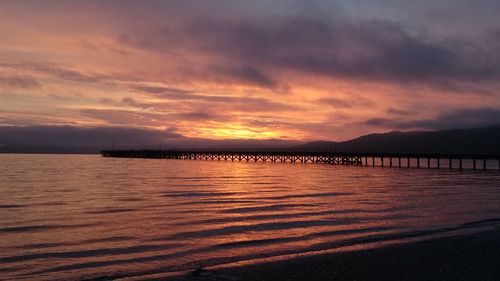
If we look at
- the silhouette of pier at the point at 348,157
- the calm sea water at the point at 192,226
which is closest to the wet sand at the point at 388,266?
the calm sea water at the point at 192,226

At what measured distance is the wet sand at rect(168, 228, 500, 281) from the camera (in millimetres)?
8469

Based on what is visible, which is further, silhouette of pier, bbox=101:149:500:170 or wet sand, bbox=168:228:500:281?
silhouette of pier, bbox=101:149:500:170

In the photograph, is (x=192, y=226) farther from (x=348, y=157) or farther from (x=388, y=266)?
(x=348, y=157)

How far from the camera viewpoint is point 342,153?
89375 mm

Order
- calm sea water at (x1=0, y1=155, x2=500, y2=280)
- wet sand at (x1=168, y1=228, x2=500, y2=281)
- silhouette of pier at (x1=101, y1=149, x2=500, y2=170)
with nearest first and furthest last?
wet sand at (x1=168, y1=228, x2=500, y2=281) → calm sea water at (x1=0, y1=155, x2=500, y2=280) → silhouette of pier at (x1=101, y1=149, x2=500, y2=170)

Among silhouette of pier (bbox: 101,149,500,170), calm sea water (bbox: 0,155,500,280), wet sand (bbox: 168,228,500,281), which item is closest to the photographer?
wet sand (bbox: 168,228,500,281)

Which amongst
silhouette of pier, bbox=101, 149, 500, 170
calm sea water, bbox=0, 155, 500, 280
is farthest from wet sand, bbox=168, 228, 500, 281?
silhouette of pier, bbox=101, 149, 500, 170

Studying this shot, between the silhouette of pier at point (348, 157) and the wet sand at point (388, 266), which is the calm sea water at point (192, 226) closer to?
the wet sand at point (388, 266)

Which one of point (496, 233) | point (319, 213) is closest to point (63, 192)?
point (319, 213)

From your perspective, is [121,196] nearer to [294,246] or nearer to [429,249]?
[294,246]

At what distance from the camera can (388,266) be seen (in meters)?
9.32

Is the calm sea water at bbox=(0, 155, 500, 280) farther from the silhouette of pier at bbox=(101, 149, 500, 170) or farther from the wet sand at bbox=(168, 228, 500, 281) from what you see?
the silhouette of pier at bbox=(101, 149, 500, 170)

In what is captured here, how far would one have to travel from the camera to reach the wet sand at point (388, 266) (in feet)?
27.8

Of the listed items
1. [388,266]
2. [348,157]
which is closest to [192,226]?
[388,266]
